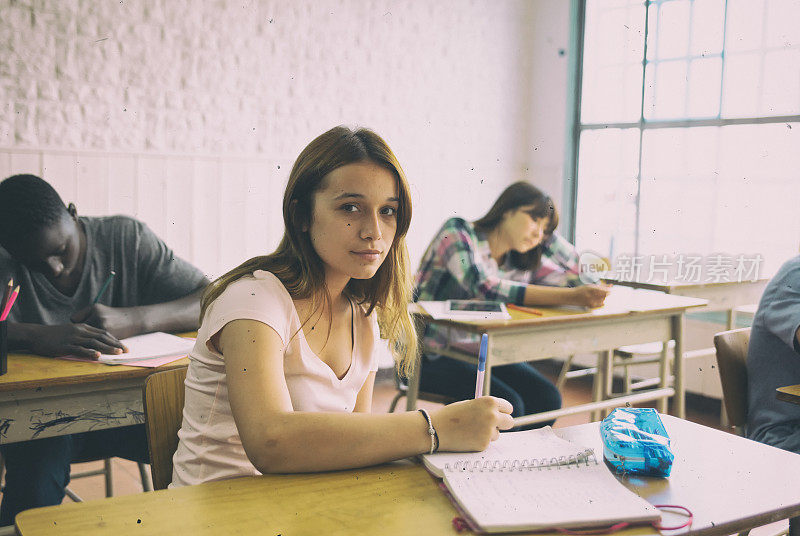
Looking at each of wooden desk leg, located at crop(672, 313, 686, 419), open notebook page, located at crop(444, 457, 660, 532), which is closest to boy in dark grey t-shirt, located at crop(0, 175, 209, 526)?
open notebook page, located at crop(444, 457, 660, 532)

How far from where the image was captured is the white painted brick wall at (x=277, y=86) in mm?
3338

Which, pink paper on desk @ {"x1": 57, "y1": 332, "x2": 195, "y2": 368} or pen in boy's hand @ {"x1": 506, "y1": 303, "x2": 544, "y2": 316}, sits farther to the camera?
pen in boy's hand @ {"x1": 506, "y1": 303, "x2": 544, "y2": 316}

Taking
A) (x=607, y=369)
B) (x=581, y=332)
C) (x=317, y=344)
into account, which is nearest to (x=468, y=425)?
(x=317, y=344)

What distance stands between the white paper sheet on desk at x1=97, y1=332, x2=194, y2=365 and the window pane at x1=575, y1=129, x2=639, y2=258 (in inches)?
128

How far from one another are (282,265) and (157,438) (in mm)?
389

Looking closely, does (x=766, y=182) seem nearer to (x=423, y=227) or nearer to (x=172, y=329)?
(x=423, y=227)

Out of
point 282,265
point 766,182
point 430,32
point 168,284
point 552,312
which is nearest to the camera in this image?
point 282,265

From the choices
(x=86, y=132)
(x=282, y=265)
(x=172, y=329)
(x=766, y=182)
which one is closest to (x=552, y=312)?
(x=172, y=329)

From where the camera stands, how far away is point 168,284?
2.26 metres

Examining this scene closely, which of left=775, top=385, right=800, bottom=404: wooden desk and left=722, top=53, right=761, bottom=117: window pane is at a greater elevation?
left=722, top=53, right=761, bottom=117: window pane

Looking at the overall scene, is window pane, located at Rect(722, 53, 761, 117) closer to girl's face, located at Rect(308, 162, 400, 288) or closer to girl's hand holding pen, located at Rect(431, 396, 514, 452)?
girl's face, located at Rect(308, 162, 400, 288)

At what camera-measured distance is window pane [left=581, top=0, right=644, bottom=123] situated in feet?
15.0

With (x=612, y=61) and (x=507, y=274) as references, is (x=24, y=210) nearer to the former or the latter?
(x=507, y=274)

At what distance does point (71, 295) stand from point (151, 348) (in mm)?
425
